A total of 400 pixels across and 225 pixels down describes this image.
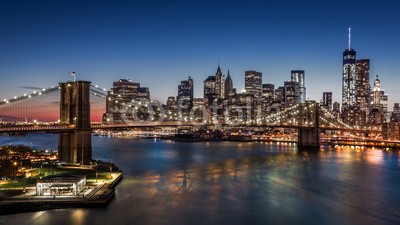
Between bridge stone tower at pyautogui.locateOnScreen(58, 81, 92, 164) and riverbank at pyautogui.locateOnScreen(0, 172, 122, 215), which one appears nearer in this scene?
riverbank at pyautogui.locateOnScreen(0, 172, 122, 215)

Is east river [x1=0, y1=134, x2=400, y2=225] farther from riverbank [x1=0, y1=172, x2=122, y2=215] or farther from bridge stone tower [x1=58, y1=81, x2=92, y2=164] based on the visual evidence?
bridge stone tower [x1=58, y1=81, x2=92, y2=164]

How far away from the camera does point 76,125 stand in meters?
33.4

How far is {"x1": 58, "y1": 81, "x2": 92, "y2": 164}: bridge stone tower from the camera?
1309 inches

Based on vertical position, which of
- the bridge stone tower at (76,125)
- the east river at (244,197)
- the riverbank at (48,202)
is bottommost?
the east river at (244,197)

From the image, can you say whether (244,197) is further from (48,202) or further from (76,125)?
(76,125)

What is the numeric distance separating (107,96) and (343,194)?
104 feet

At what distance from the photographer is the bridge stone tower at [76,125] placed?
33250 millimetres

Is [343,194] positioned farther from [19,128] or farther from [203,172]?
[19,128]

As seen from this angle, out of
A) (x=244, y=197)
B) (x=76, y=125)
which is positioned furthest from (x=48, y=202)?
(x=76, y=125)

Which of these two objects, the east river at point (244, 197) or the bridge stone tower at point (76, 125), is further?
the bridge stone tower at point (76, 125)

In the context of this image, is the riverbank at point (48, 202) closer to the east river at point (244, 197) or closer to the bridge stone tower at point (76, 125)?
the east river at point (244, 197)

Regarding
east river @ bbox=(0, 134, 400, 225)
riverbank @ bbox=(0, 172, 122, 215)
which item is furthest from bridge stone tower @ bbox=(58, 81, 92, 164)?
riverbank @ bbox=(0, 172, 122, 215)

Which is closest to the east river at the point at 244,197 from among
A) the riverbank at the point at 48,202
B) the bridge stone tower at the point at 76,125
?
the riverbank at the point at 48,202

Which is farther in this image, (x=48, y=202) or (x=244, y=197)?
(x=244, y=197)
